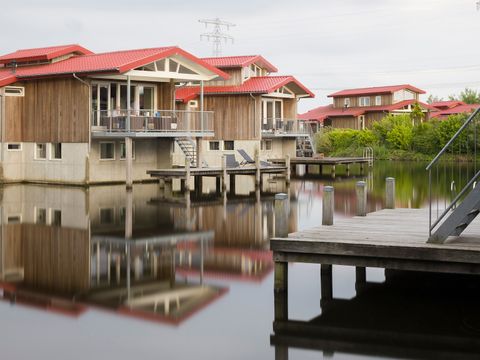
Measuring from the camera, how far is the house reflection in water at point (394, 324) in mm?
9430

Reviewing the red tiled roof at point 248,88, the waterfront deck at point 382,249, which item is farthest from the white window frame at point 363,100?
the waterfront deck at point 382,249

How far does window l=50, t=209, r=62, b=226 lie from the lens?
21172mm

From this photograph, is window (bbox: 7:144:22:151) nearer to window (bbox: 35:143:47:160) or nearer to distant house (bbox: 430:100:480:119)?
window (bbox: 35:143:47:160)

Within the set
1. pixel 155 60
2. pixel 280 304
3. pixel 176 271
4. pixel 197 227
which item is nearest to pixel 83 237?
pixel 197 227

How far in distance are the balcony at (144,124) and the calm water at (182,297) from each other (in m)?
11.6

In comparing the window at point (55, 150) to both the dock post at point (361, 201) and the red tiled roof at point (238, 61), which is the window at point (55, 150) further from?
the dock post at point (361, 201)

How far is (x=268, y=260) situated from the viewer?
15297mm

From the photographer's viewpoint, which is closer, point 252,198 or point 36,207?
point 36,207

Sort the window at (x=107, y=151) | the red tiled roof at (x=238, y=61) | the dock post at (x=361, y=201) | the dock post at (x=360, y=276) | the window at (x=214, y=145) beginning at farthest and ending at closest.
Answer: the red tiled roof at (x=238, y=61) < the window at (x=214, y=145) < the window at (x=107, y=151) < the dock post at (x=361, y=201) < the dock post at (x=360, y=276)

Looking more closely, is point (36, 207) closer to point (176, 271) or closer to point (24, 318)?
point (176, 271)

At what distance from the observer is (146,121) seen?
33031 millimetres

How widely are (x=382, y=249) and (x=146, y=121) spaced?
76.6 ft

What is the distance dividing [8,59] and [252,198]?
57.2ft

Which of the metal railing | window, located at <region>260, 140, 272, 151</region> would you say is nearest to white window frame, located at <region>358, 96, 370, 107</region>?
the metal railing
